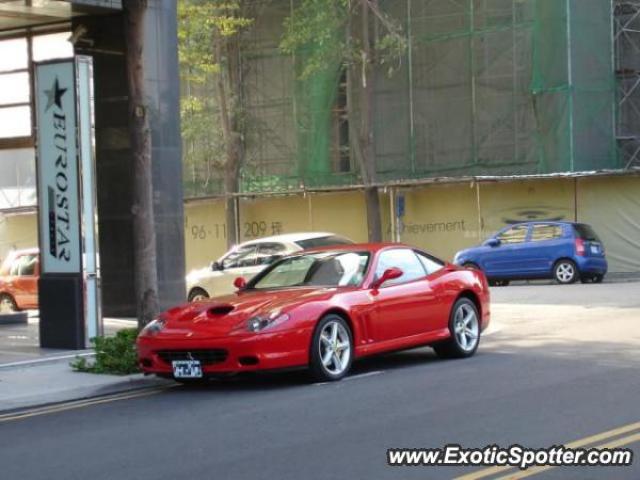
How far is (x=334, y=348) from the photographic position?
12.3m

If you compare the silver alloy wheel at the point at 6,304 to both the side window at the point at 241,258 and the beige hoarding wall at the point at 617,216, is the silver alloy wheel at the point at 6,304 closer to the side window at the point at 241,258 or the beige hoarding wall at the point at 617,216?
the side window at the point at 241,258

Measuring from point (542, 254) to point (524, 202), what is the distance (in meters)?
5.48

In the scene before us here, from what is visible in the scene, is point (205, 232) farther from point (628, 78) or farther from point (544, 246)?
point (544, 246)

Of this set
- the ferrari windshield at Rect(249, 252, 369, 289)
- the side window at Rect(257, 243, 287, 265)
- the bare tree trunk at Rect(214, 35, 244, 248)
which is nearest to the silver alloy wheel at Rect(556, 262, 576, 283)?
the side window at Rect(257, 243, 287, 265)

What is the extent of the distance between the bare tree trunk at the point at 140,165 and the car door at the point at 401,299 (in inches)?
116

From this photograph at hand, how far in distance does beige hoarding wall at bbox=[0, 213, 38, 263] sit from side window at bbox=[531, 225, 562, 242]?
20.7 meters

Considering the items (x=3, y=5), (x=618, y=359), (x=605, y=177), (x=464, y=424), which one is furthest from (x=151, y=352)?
(x=605, y=177)

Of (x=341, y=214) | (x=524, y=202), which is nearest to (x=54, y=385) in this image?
(x=524, y=202)

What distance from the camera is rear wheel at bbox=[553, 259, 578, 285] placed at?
28.9 m

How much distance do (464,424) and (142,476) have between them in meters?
2.67

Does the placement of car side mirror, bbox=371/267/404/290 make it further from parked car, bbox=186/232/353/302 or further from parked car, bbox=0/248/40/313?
parked car, bbox=0/248/40/313

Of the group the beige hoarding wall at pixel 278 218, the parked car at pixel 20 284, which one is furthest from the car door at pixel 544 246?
the parked car at pixel 20 284

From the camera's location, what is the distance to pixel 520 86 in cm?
3438

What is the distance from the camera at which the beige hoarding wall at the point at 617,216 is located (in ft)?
108
